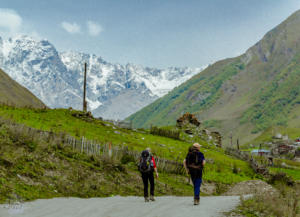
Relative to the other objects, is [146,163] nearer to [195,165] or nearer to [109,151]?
[195,165]

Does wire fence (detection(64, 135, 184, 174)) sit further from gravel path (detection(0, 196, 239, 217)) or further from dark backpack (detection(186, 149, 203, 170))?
dark backpack (detection(186, 149, 203, 170))

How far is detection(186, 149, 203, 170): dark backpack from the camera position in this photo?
15758 millimetres

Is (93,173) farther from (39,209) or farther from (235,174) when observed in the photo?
(235,174)

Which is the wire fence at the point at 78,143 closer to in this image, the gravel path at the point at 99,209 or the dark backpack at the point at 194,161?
the gravel path at the point at 99,209

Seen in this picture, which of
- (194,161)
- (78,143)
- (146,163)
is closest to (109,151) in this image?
(78,143)

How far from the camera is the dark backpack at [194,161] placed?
15.8 meters

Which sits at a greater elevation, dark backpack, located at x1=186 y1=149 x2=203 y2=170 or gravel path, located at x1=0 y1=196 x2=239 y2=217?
dark backpack, located at x1=186 y1=149 x2=203 y2=170

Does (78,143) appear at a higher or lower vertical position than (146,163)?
higher

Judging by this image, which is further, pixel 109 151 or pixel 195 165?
pixel 109 151

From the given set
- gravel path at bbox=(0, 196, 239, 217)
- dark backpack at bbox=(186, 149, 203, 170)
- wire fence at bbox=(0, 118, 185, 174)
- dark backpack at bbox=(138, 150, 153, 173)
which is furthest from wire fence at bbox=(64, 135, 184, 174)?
dark backpack at bbox=(186, 149, 203, 170)

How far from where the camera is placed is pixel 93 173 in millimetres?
22078

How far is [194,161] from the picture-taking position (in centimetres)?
1584

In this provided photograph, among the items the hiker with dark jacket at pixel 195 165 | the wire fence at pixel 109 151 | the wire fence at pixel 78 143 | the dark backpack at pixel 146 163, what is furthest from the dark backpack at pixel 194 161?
the wire fence at pixel 109 151

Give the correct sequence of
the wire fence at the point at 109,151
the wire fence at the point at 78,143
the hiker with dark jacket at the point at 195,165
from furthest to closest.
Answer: the wire fence at the point at 109,151 < the wire fence at the point at 78,143 < the hiker with dark jacket at the point at 195,165
